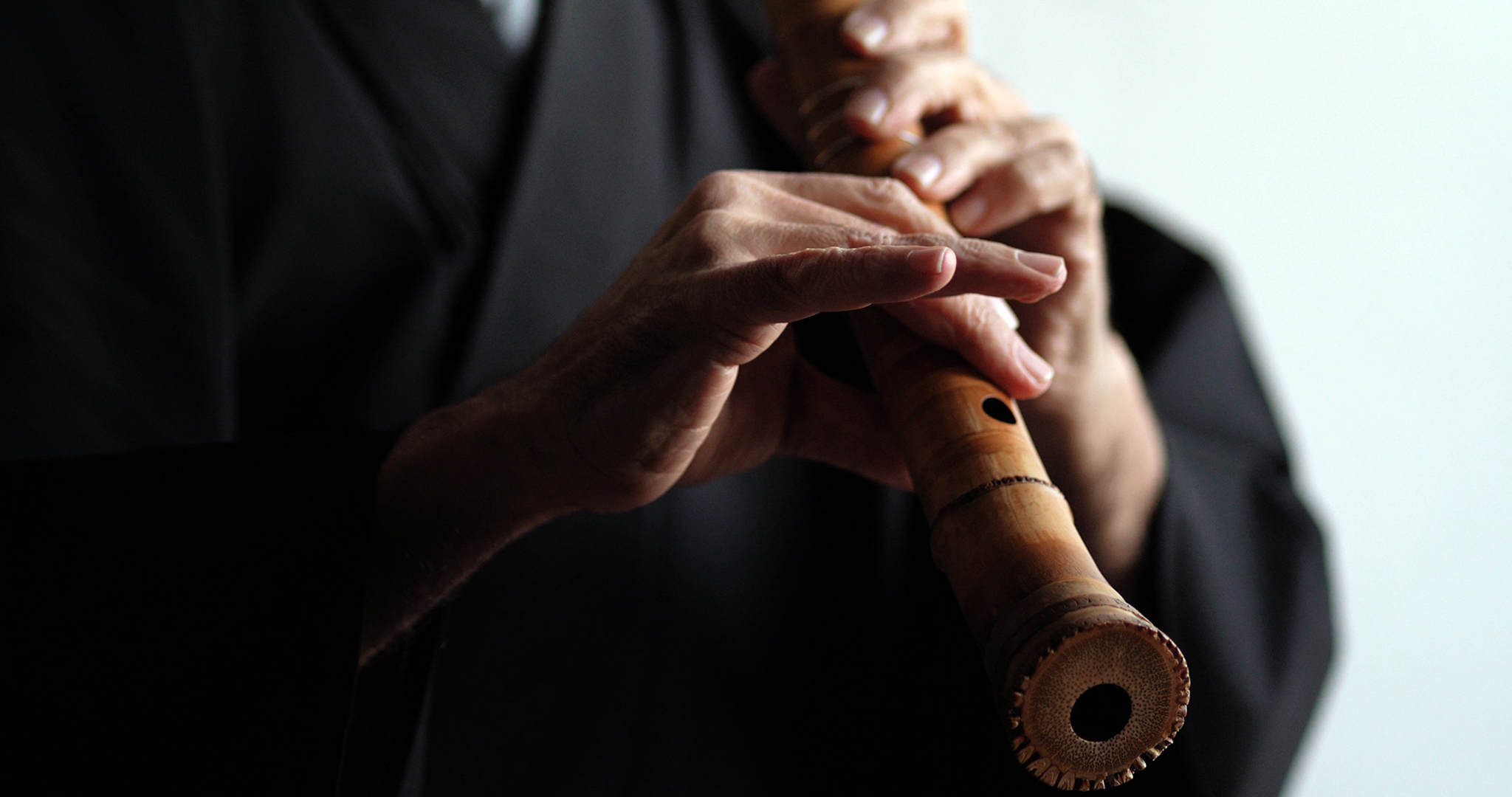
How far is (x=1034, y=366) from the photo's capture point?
55 centimetres

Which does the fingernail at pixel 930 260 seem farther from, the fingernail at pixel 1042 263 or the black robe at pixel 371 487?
the black robe at pixel 371 487

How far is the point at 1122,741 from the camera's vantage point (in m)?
0.35

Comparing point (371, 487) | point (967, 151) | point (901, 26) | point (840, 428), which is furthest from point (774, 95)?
point (371, 487)

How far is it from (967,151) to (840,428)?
22 cm

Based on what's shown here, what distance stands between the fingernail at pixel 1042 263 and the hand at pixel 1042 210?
0.22 m

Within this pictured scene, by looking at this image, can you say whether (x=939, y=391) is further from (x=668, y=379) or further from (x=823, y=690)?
(x=823, y=690)

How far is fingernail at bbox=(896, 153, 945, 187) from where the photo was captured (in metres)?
0.67

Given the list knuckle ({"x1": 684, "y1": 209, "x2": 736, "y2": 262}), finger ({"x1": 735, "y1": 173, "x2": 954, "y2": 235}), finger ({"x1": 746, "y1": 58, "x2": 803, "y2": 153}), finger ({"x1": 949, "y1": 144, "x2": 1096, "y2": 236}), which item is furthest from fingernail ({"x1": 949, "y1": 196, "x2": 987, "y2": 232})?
finger ({"x1": 746, "y1": 58, "x2": 803, "y2": 153})

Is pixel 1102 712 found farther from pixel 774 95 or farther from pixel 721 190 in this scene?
pixel 774 95

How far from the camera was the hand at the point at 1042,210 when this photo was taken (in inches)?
28.2

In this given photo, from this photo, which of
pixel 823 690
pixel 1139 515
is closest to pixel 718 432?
pixel 823 690

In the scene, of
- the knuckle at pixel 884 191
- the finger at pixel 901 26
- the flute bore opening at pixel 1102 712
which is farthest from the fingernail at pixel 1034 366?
the finger at pixel 901 26

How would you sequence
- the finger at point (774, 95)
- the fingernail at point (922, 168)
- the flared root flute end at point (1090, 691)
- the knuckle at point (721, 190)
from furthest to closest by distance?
1. the finger at point (774, 95)
2. the fingernail at point (922, 168)
3. the knuckle at point (721, 190)
4. the flared root flute end at point (1090, 691)

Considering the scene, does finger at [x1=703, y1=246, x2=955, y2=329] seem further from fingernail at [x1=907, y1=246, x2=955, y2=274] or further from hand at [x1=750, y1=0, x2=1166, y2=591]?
hand at [x1=750, y1=0, x2=1166, y2=591]
